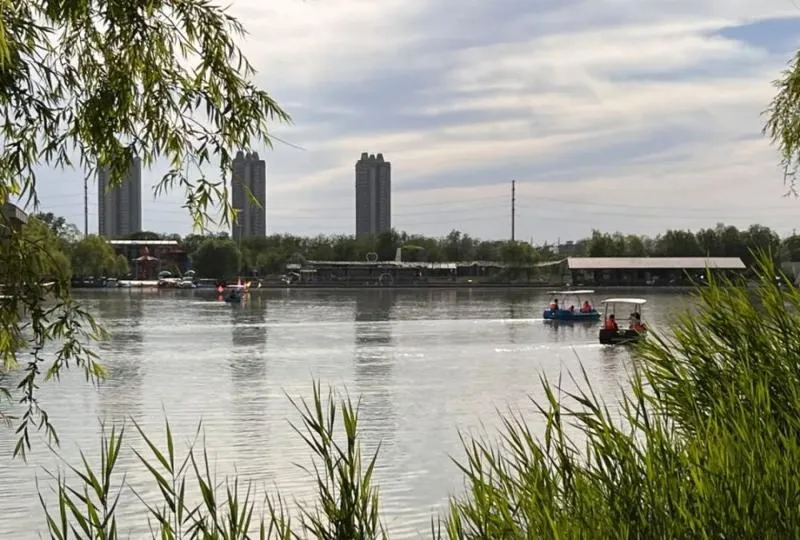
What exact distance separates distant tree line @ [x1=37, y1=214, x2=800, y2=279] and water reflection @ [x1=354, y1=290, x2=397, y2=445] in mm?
51685

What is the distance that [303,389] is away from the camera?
23469mm

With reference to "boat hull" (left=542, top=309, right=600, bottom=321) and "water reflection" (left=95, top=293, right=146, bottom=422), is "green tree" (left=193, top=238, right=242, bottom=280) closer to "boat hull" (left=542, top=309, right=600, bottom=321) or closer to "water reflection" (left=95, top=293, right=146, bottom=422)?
"water reflection" (left=95, top=293, right=146, bottom=422)

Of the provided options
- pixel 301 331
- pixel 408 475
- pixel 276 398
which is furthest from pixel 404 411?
pixel 301 331

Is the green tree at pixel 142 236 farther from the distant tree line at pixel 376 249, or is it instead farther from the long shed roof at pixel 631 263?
the long shed roof at pixel 631 263

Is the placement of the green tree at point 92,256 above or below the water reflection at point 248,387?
above

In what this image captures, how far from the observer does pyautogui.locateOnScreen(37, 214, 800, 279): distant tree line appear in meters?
102

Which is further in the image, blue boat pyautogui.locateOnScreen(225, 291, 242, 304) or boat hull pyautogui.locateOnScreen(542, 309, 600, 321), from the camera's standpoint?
blue boat pyautogui.locateOnScreen(225, 291, 242, 304)

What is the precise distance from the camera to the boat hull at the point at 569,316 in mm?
50031

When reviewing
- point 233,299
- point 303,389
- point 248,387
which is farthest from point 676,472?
point 233,299

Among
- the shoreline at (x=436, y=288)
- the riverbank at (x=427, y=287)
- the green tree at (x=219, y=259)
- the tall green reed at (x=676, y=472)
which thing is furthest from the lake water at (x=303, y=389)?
the green tree at (x=219, y=259)

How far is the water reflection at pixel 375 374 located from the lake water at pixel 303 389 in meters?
0.06

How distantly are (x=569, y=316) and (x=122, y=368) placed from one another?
27.2 m

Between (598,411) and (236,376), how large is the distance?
75.4 feet

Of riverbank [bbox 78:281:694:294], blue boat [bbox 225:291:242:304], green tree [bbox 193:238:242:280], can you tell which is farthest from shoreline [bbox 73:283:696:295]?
blue boat [bbox 225:291:242:304]
